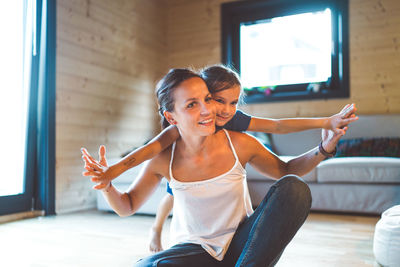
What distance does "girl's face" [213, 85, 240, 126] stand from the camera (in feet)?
4.84

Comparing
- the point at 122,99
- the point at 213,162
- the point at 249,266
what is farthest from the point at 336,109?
the point at 249,266

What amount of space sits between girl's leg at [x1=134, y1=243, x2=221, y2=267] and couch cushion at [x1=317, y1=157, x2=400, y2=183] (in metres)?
1.87

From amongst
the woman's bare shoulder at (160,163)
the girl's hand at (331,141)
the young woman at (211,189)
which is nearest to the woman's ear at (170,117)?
the young woman at (211,189)

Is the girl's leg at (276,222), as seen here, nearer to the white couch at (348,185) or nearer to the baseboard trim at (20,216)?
the white couch at (348,185)

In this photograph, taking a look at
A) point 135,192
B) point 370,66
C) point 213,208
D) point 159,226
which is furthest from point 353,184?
point 135,192

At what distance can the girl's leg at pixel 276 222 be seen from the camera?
102 centimetres

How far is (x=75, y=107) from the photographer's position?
3.20 m

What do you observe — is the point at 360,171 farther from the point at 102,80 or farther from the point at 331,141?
the point at 102,80

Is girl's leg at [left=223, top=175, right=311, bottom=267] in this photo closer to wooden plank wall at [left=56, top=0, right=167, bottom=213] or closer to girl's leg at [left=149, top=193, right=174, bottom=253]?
girl's leg at [left=149, top=193, right=174, bottom=253]

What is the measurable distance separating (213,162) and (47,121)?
6.82 feet

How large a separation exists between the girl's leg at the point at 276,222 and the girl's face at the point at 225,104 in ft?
1.57

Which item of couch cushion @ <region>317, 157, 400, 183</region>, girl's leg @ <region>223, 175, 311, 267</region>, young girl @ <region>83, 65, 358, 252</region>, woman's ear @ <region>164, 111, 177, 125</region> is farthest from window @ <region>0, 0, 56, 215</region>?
girl's leg @ <region>223, 175, 311, 267</region>

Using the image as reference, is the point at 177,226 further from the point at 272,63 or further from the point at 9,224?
the point at 272,63

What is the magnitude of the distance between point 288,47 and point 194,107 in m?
3.09
